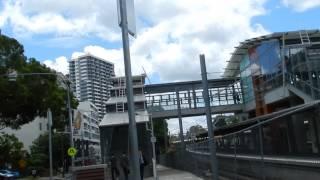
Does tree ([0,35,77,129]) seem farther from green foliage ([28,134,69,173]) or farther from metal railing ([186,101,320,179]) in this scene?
green foliage ([28,134,69,173])

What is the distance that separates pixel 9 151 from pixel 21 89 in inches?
207

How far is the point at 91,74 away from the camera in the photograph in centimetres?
7131

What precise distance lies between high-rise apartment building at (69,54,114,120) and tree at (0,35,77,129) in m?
25.0

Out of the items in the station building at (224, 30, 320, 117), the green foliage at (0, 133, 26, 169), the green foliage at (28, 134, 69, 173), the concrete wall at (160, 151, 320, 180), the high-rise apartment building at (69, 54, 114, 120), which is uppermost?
the high-rise apartment building at (69, 54, 114, 120)

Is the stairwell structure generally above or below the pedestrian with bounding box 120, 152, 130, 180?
above

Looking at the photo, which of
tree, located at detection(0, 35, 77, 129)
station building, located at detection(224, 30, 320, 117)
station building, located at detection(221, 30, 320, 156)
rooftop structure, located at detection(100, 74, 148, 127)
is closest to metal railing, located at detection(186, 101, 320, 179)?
station building, located at detection(221, 30, 320, 156)

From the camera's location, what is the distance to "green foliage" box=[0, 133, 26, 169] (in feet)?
129

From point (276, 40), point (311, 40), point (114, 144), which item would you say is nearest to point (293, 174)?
point (276, 40)

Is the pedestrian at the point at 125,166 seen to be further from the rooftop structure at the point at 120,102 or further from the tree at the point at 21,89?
the rooftop structure at the point at 120,102

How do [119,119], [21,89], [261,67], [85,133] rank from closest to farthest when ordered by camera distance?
[21,89] → [261,67] → [119,119] → [85,133]

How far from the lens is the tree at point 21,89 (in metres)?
37.4

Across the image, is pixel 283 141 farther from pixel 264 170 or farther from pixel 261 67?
pixel 261 67

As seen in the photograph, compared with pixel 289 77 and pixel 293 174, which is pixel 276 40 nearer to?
pixel 289 77

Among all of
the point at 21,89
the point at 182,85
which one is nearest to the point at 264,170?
the point at 21,89
